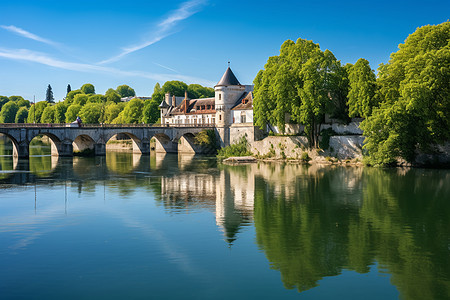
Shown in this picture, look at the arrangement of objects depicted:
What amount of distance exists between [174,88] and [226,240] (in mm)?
97612

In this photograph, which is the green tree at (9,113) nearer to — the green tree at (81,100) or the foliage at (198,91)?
the green tree at (81,100)

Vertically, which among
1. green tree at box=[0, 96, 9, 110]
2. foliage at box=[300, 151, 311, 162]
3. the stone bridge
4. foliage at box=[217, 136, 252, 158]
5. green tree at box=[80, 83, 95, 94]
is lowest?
foliage at box=[300, 151, 311, 162]

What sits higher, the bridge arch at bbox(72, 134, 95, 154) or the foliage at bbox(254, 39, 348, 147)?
the foliage at bbox(254, 39, 348, 147)

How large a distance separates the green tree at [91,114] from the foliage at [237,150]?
61208 millimetres

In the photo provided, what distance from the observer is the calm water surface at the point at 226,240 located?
50.0ft

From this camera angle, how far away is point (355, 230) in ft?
73.1

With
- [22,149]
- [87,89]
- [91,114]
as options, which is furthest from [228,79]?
[87,89]

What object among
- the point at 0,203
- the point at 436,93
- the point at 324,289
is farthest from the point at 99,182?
the point at 436,93

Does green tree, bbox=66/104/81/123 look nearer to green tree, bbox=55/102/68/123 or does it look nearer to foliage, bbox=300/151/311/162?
green tree, bbox=55/102/68/123

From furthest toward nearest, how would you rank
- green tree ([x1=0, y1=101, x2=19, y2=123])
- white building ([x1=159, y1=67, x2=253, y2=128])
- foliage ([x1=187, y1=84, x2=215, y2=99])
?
green tree ([x1=0, y1=101, x2=19, y2=123]) → foliage ([x1=187, y1=84, x2=215, y2=99]) → white building ([x1=159, y1=67, x2=253, y2=128])

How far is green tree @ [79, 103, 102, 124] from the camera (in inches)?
4712

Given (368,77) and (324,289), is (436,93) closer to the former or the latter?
(368,77)

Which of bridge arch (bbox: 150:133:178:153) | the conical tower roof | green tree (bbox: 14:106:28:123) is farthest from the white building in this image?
green tree (bbox: 14:106:28:123)

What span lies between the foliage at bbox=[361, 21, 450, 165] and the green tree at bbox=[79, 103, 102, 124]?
84.8 m
